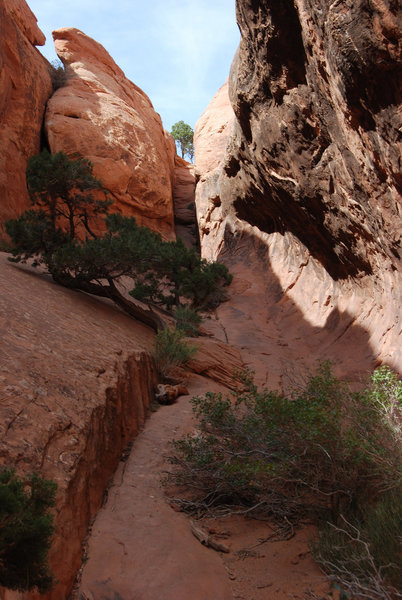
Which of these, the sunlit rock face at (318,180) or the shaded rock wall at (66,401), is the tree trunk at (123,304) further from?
the sunlit rock face at (318,180)

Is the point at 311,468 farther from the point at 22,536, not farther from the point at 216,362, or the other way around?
the point at 216,362

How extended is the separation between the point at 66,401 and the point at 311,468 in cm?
243

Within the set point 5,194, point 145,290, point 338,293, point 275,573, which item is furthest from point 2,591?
point 5,194

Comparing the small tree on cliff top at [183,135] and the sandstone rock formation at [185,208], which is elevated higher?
the small tree on cliff top at [183,135]

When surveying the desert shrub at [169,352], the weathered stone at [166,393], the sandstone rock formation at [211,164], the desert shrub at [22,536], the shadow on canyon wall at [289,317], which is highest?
the sandstone rock formation at [211,164]

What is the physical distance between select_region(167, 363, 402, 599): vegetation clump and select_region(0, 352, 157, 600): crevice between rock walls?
0.77 meters

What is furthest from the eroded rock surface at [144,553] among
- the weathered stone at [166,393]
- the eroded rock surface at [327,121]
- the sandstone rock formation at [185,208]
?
the sandstone rock formation at [185,208]

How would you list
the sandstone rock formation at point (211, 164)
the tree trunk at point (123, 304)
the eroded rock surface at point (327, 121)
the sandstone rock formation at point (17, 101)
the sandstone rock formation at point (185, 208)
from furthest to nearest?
1. the sandstone rock formation at point (185, 208)
2. the sandstone rock formation at point (211, 164)
3. the sandstone rock formation at point (17, 101)
4. the tree trunk at point (123, 304)
5. the eroded rock surface at point (327, 121)

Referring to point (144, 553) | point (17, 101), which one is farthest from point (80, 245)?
point (17, 101)

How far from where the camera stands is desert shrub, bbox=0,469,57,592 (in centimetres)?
203

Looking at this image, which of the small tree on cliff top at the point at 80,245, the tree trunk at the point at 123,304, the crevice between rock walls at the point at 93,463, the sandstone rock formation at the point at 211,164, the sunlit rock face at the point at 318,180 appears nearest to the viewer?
the crevice between rock walls at the point at 93,463

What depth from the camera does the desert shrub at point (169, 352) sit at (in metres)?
8.80

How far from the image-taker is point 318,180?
1050 cm

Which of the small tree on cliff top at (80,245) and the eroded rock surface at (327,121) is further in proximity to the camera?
the small tree on cliff top at (80,245)
